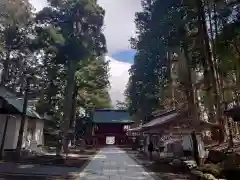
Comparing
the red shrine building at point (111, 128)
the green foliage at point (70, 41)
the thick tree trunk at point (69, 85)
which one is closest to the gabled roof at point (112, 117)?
the red shrine building at point (111, 128)

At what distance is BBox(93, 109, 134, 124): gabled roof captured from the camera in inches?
2210

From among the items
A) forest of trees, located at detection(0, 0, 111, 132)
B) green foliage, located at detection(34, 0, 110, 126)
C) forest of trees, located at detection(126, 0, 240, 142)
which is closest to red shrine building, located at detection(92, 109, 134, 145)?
forest of trees, located at detection(126, 0, 240, 142)

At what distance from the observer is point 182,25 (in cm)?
1898

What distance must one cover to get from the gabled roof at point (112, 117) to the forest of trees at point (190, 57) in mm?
16927

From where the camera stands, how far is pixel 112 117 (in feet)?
191

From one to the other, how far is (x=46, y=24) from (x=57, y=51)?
Answer: 7.37 feet

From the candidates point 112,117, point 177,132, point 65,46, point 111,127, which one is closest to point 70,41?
point 65,46

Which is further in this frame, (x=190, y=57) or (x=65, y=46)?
(x=65, y=46)

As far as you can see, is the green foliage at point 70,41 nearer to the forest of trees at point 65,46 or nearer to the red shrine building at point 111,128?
the forest of trees at point 65,46

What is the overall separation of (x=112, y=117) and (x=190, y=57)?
3992 centimetres

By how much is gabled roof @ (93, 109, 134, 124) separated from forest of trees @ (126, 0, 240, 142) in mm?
16927

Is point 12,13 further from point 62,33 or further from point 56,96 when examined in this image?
point 56,96

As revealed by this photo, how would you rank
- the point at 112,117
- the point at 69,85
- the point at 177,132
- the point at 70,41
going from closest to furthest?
the point at 177,132 < the point at 70,41 < the point at 69,85 < the point at 112,117

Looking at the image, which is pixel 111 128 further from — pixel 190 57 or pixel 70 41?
pixel 190 57
